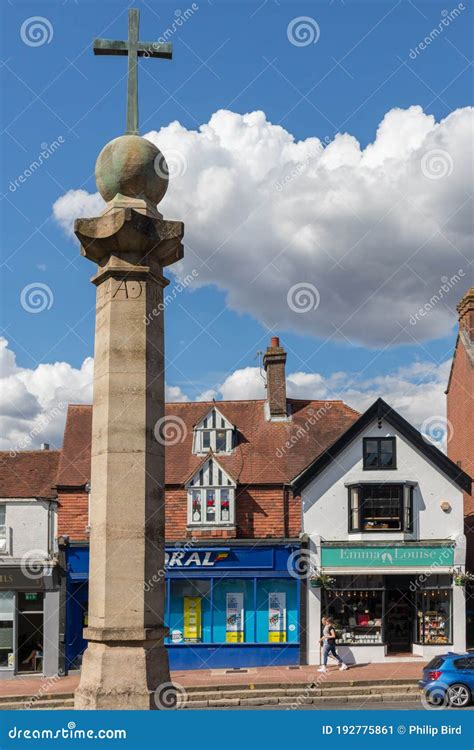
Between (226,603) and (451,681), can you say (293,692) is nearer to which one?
(451,681)

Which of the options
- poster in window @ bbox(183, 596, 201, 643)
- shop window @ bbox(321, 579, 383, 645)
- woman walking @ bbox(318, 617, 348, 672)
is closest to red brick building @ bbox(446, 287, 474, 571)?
shop window @ bbox(321, 579, 383, 645)

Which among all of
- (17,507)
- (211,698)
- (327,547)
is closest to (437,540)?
(327,547)

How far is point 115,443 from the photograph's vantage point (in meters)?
9.08

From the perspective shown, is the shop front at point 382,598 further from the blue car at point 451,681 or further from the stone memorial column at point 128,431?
the stone memorial column at point 128,431

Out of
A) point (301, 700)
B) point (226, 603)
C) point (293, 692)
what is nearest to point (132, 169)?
point (301, 700)

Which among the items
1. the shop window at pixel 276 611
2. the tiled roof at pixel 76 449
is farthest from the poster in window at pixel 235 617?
the tiled roof at pixel 76 449

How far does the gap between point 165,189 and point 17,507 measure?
19.1 metres

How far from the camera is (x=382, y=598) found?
2628 cm

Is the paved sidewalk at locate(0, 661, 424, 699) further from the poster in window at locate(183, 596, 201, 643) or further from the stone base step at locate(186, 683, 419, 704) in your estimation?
the poster in window at locate(183, 596, 201, 643)

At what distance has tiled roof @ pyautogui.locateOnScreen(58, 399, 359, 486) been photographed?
91.8 feet

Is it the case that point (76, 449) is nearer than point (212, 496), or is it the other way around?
point (212, 496)

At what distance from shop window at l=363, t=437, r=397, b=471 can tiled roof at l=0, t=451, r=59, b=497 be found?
1005cm

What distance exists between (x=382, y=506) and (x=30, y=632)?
11517mm

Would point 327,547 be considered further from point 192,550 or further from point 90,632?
point 90,632
